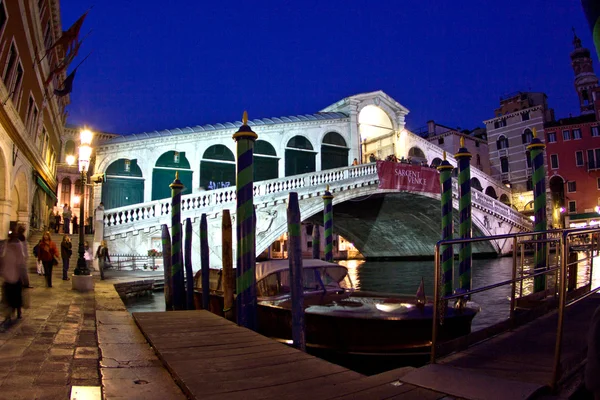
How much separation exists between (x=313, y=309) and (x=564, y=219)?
28515mm

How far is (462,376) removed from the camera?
2.44 metres

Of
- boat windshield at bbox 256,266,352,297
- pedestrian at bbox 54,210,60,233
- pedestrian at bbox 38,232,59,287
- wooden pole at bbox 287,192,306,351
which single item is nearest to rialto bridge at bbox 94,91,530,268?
pedestrian at bbox 54,210,60,233

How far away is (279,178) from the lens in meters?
14.4

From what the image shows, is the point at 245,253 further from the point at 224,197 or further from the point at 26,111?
the point at 26,111

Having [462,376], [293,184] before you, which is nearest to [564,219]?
[293,184]

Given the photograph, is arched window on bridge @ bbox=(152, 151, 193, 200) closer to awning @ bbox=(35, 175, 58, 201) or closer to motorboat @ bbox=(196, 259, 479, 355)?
awning @ bbox=(35, 175, 58, 201)

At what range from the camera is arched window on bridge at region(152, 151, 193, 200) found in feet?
51.0

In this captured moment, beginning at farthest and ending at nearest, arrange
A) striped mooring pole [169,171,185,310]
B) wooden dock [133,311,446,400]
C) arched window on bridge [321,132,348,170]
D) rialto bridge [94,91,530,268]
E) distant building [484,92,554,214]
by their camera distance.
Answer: distant building [484,92,554,214] → arched window on bridge [321,132,348,170] → rialto bridge [94,91,530,268] → striped mooring pole [169,171,185,310] → wooden dock [133,311,446,400]

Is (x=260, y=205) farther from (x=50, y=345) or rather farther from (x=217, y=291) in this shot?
(x=50, y=345)

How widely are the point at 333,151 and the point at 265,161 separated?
362 centimetres

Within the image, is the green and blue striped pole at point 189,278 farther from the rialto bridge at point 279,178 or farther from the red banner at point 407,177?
the red banner at point 407,177

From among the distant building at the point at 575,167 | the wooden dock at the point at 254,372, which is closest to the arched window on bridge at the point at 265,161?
the wooden dock at the point at 254,372

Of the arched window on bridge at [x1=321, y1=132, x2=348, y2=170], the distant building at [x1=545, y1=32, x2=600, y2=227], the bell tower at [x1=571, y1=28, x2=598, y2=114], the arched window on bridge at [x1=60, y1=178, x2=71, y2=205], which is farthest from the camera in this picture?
the bell tower at [x1=571, y1=28, x2=598, y2=114]

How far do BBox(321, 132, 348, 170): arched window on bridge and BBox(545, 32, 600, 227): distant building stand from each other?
1529 centimetres
